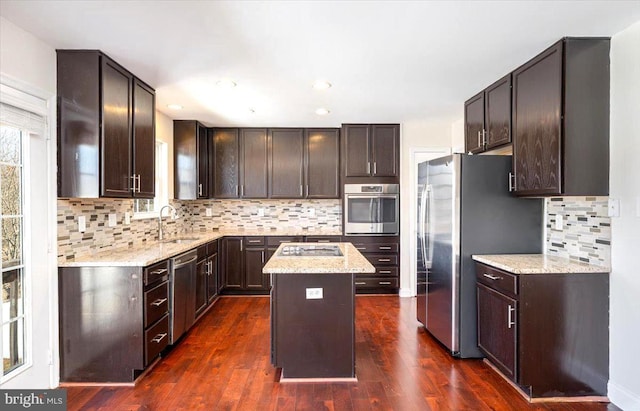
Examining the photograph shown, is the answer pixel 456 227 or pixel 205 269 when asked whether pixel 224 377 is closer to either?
pixel 205 269

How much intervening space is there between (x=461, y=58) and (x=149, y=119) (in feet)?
8.65

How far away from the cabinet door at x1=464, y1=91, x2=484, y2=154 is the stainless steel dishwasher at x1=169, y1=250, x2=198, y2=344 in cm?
299

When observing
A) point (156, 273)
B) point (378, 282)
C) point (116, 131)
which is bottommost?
point (378, 282)

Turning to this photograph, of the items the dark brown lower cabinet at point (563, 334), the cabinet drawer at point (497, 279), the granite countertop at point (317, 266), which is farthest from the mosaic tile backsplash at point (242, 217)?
the dark brown lower cabinet at point (563, 334)

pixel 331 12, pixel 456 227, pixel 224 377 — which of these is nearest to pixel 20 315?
pixel 224 377

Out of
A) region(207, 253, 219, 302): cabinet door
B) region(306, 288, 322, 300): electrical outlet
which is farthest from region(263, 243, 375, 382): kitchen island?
region(207, 253, 219, 302): cabinet door

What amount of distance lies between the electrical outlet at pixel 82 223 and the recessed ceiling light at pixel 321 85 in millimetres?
2211

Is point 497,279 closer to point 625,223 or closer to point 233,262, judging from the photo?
point 625,223

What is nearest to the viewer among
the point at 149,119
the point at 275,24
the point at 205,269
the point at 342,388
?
the point at 275,24

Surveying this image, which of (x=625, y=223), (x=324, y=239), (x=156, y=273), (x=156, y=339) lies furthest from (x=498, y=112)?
(x=156, y=339)

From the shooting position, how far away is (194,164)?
4445 millimetres

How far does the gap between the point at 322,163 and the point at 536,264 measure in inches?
120

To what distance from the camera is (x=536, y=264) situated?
7.78 feet

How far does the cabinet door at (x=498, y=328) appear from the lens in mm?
2316
